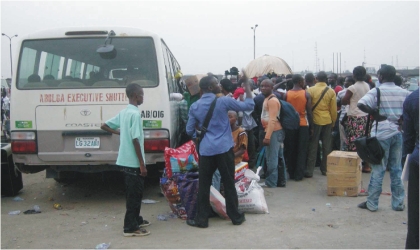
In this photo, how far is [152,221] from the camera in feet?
19.7

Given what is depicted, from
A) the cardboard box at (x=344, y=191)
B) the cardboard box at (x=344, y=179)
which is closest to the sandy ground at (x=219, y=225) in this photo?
the cardboard box at (x=344, y=191)

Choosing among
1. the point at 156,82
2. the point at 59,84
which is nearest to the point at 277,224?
the point at 156,82

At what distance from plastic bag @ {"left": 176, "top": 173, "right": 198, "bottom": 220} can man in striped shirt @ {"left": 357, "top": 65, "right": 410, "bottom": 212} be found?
7.70ft

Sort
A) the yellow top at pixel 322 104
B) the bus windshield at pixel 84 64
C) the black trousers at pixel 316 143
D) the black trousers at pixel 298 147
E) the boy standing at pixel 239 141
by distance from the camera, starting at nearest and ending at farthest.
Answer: the boy standing at pixel 239 141, the bus windshield at pixel 84 64, the black trousers at pixel 298 147, the yellow top at pixel 322 104, the black trousers at pixel 316 143

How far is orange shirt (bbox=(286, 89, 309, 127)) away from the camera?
8086 mm

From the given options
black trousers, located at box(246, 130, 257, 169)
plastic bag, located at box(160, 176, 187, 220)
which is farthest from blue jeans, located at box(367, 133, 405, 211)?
black trousers, located at box(246, 130, 257, 169)

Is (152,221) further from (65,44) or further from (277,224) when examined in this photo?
(65,44)

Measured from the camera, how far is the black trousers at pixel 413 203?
12.0 ft

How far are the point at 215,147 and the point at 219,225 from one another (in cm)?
102

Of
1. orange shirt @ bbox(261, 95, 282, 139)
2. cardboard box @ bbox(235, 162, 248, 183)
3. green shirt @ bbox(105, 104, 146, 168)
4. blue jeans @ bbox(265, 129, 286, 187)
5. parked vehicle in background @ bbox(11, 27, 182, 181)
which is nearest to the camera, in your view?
green shirt @ bbox(105, 104, 146, 168)

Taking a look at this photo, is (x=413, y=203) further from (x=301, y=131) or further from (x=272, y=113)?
(x=301, y=131)

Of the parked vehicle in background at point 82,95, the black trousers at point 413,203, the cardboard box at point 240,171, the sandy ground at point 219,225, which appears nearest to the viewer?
the black trousers at point 413,203

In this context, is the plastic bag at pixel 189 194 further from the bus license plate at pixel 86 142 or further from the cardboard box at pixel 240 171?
the bus license plate at pixel 86 142

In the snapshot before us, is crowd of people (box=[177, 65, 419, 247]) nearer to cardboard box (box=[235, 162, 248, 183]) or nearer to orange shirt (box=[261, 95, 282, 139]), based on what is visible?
orange shirt (box=[261, 95, 282, 139])
